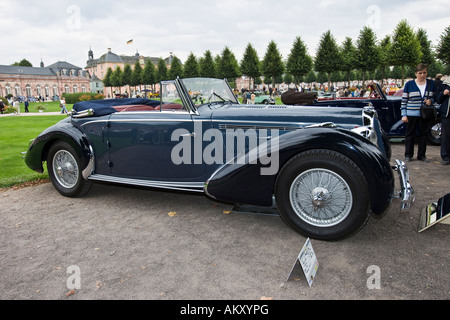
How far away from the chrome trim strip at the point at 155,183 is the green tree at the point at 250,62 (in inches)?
2148

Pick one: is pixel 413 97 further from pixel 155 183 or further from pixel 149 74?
pixel 149 74

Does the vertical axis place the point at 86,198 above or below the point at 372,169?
below

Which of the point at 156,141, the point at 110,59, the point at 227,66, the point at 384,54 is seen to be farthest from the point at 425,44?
the point at 110,59

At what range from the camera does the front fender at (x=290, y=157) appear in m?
3.09

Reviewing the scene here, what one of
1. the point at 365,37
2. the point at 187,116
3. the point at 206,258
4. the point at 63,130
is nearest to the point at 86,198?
the point at 63,130

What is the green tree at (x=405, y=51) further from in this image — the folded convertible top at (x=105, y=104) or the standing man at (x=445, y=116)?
the folded convertible top at (x=105, y=104)

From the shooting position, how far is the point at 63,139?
4891 millimetres

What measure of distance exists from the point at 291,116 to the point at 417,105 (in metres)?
4.47

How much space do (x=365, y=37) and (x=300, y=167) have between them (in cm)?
4357

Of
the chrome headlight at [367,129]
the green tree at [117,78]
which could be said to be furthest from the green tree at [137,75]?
the chrome headlight at [367,129]

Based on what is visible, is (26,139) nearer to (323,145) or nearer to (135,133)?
(135,133)

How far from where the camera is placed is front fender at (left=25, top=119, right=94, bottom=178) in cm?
469

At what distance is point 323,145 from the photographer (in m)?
3.24

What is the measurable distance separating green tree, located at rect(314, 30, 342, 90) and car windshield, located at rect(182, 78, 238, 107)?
146ft
